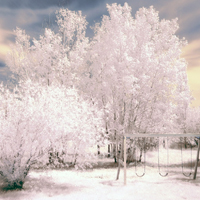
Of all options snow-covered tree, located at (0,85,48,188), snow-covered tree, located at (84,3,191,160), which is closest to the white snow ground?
snow-covered tree, located at (0,85,48,188)

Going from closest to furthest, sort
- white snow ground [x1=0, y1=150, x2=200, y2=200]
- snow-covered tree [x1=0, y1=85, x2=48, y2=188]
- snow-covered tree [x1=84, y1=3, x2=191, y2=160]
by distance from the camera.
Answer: white snow ground [x1=0, y1=150, x2=200, y2=200]
snow-covered tree [x1=0, y1=85, x2=48, y2=188]
snow-covered tree [x1=84, y1=3, x2=191, y2=160]

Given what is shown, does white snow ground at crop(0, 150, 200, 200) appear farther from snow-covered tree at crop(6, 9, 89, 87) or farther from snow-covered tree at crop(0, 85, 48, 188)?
snow-covered tree at crop(6, 9, 89, 87)

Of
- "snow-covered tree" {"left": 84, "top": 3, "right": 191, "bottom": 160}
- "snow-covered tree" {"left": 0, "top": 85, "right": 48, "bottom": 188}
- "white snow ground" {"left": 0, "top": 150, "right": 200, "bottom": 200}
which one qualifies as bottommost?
"white snow ground" {"left": 0, "top": 150, "right": 200, "bottom": 200}

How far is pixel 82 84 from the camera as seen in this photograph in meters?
17.2

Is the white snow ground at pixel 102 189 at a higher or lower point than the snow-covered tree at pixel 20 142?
lower

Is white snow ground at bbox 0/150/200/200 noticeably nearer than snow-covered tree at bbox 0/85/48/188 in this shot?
Yes

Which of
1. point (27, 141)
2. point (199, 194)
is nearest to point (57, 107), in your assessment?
point (27, 141)

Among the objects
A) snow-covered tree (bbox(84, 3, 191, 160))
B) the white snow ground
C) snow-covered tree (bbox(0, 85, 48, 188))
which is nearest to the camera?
the white snow ground

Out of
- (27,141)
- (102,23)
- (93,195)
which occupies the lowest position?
(93,195)

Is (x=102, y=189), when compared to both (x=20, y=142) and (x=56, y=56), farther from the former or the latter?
(x=56, y=56)

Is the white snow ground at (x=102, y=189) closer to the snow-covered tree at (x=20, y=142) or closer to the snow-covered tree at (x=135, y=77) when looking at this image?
the snow-covered tree at (x=20, y=142)

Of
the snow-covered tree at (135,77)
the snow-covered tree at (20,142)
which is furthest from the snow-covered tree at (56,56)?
the snow-covered tree at (20,142)

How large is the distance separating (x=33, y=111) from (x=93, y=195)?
369 centimetres

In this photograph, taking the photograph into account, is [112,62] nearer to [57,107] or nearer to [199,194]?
[57,107]
